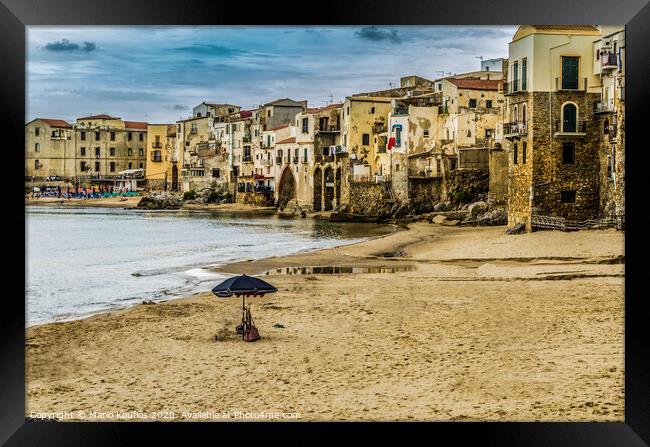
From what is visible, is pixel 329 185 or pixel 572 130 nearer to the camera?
pixel 572 130

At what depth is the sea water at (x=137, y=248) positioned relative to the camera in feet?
31.1

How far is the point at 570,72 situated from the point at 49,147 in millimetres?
6559

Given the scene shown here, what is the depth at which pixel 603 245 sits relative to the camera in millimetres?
8758

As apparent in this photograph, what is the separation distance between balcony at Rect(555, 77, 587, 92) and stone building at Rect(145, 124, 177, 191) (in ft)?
16.7

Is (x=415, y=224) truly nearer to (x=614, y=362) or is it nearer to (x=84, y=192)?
(x=84, y=192)

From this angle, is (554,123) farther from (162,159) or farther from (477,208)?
(162,159)

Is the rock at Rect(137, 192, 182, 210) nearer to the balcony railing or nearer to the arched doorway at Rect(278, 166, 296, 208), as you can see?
the arched doorway at Rect(278, 166, 296, 208)

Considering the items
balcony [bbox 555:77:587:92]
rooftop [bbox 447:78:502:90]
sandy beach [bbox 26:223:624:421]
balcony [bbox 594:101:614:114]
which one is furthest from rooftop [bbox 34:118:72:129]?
balcony [bbox 594:101:614:114]

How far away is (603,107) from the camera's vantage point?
965 centimetres

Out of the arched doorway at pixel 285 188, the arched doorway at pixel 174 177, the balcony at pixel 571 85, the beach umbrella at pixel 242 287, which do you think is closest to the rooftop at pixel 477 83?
the balcony at pixel 571 85

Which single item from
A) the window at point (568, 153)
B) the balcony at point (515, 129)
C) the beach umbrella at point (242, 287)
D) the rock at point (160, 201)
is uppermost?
the balcony at point (515, 129)

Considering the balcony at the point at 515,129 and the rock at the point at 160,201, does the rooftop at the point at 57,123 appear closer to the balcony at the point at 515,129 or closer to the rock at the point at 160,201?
the rock at the point at 160,201
